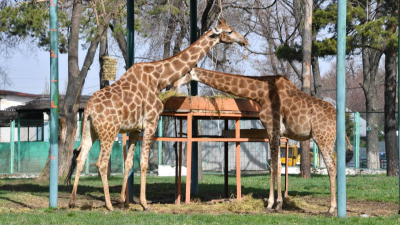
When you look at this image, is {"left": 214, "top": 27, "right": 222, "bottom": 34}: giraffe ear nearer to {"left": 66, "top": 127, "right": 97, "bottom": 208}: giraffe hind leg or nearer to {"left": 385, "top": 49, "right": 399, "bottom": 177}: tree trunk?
{"left": 66, "top": 127, "right": 97, "bottom": 208}: giraffe hind leg

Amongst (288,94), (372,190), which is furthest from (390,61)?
(288,94)

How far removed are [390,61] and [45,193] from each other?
1488cm

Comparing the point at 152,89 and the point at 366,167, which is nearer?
the point at 152,89

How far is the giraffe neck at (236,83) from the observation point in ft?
37.6

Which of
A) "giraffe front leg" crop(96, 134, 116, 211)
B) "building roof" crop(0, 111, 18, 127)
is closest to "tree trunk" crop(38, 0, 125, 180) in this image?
"giraffe front leg" crop(96, 134, 116, 211)

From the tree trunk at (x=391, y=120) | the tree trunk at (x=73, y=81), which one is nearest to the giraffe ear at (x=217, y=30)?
the tree trunk at (x=73, y=81)

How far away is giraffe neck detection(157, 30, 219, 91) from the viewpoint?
1132 centimetres

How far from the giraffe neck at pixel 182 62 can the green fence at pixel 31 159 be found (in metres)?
14.1

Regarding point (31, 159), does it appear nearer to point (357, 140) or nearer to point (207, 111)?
point (357, 140)

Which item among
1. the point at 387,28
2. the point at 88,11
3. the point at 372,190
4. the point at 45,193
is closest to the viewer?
the point at 45,193

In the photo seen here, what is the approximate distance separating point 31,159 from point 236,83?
673 inches

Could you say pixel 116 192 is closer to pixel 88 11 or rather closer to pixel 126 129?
pixel 126 129

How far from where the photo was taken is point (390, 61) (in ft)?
72.2

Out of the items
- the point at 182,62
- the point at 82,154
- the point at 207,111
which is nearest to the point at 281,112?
the point at 207,111
